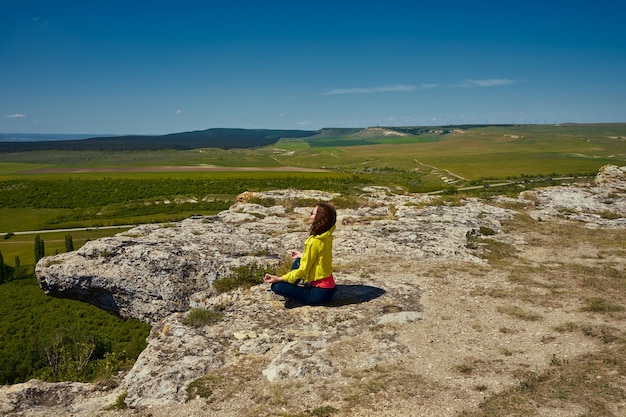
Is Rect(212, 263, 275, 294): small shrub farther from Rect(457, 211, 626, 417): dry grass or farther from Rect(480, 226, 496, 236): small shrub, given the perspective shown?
Rect(480, 226, 496, 236): small shrub

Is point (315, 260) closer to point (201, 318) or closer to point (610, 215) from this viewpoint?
point (201, 318)

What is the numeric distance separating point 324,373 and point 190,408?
2879 mm

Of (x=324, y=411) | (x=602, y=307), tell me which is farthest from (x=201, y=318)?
(x=602, y=307)

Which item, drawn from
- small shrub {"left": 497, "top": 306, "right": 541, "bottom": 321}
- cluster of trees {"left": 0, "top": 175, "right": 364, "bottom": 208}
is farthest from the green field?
small shrub {"left": 497, "top": 306, "right": 541, "bottom": 321}

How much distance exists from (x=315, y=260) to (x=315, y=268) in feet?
1.31

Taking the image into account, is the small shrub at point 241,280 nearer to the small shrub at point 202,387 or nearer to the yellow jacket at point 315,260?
the yellow jacket at point 315,260

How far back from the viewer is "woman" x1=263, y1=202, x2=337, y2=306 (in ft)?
36.1

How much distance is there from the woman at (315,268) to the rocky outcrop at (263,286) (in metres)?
0.52

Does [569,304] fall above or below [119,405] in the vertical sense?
above

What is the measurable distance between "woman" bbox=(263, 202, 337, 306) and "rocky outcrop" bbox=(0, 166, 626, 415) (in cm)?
52

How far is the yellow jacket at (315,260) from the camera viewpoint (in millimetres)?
11023

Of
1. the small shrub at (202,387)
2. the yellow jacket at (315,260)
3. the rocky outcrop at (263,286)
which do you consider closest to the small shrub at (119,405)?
the rocky outcrop at (263,286)

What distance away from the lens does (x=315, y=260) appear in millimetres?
11250

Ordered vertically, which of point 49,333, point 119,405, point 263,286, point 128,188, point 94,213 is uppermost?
point 263,286
